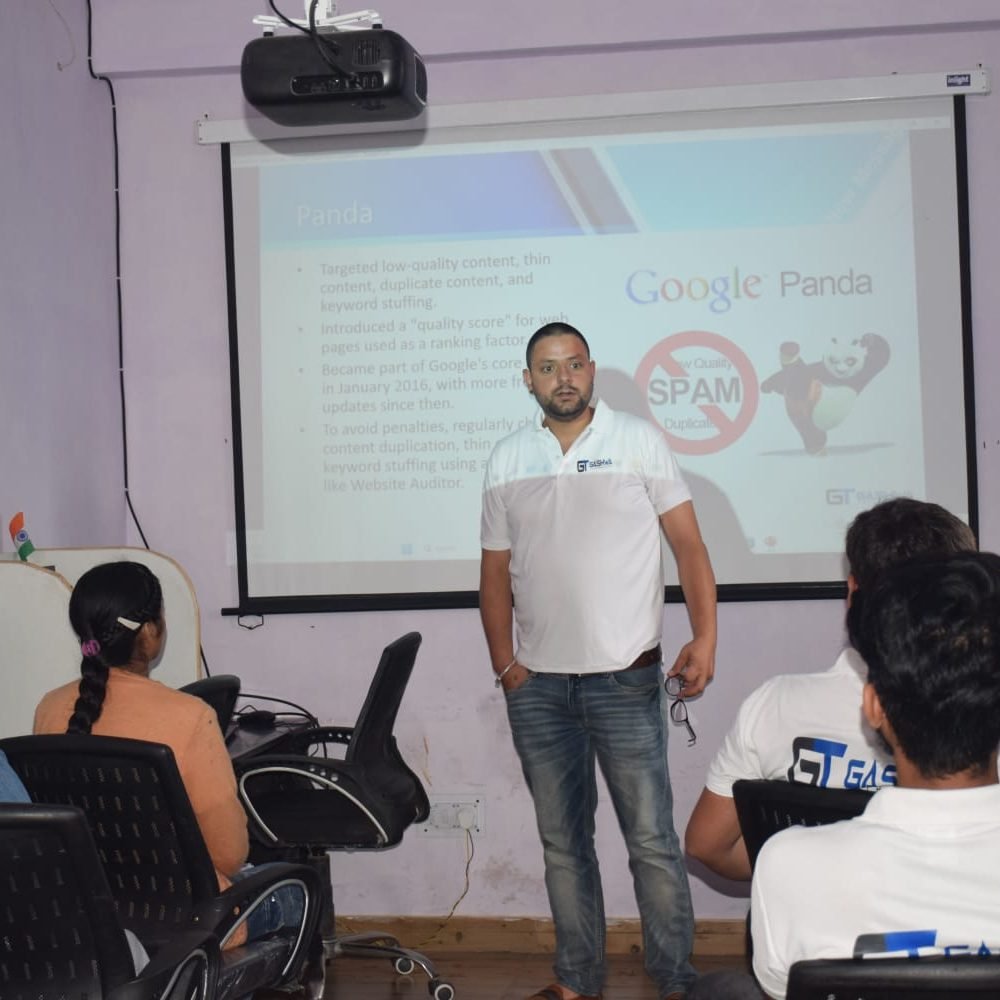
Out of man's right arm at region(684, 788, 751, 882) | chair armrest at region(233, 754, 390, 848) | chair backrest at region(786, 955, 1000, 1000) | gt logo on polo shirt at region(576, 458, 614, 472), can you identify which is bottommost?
chair armrest at region(233, 754, 390, 848)

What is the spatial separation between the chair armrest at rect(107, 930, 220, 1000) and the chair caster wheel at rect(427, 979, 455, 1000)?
1.54 meters

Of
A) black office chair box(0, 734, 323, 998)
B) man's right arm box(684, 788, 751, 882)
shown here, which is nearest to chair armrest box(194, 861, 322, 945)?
black office chair box(0, 734, 323, 998)

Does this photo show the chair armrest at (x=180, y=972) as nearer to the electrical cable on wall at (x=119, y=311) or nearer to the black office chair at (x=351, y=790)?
the black office chair at (x=351, y=790)

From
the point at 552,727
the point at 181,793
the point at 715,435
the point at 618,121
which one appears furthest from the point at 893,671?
the point at 618,121

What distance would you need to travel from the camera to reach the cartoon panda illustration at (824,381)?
12.8ft

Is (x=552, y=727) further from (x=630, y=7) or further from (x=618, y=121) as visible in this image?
A: (x=630, y=7)

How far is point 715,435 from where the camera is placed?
3.96 metres

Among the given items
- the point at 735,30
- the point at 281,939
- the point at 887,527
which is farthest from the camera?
the point at 735,30

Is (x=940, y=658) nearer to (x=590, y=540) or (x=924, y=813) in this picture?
(x=924, y=813)

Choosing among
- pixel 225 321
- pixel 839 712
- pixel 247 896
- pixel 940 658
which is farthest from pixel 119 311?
pixel 940 658

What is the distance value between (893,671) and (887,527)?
2.20ft

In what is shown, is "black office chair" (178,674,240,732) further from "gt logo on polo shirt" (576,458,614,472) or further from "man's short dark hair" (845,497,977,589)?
"man's short dark hair" (845,497,977,589)

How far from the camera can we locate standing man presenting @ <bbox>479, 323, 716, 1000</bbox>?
3.20 meters

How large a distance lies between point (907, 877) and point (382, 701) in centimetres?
229
